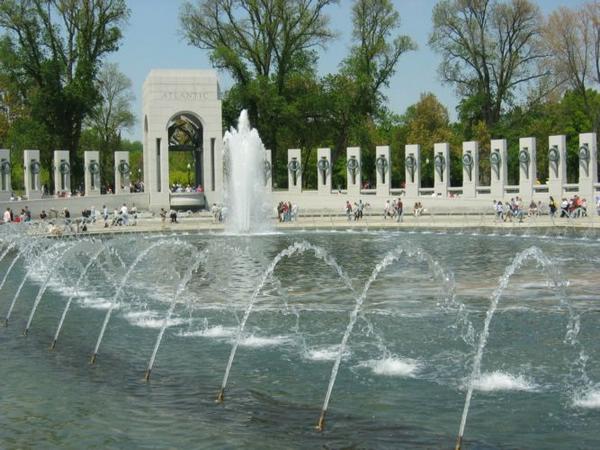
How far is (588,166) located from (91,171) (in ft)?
92.2

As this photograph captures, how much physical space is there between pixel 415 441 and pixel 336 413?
123 cm

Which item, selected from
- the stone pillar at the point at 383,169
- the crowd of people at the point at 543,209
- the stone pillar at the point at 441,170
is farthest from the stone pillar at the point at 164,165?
the crowd of people at the point at 543,209

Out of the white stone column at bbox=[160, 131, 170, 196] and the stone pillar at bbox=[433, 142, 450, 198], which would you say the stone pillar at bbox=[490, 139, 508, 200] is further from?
the white stone column at bbox=[160, 131, 170, 196]

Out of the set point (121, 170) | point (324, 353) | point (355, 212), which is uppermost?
point (121, 170)

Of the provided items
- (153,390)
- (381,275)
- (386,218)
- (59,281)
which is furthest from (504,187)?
(153,390)

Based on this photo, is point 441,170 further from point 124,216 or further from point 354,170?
point 124,216

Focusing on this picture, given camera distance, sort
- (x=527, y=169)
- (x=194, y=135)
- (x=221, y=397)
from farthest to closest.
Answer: (x=194, y=135) → (x=527, y=169) → (x=221, y=397)

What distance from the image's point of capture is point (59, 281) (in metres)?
21.3

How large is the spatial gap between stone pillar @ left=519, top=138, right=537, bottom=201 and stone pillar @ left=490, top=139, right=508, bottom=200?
0.90 meters

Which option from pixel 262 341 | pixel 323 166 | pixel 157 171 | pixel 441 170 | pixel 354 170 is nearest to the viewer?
pixel 262 341

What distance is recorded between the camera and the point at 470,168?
1809 inches

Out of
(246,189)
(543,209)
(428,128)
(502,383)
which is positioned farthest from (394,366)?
(428,128)

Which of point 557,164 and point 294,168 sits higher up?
point 294,168

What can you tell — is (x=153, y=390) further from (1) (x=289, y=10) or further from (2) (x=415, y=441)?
(1) (x=289, y=10)
